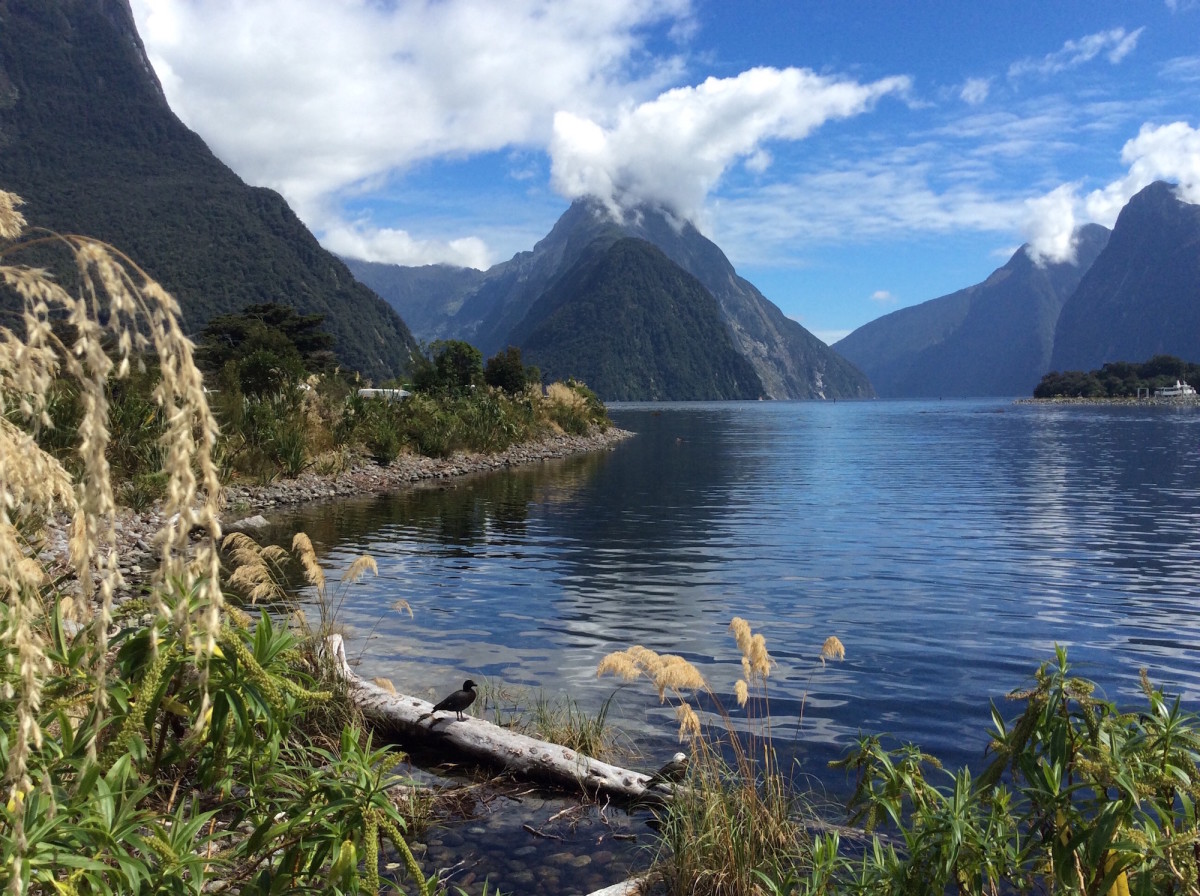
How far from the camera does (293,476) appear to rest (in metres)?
29.8

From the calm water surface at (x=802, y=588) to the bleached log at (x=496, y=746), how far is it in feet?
4.58

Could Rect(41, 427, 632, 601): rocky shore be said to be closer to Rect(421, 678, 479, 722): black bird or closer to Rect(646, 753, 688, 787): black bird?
Rect(421, 678, 479, 722): black bird

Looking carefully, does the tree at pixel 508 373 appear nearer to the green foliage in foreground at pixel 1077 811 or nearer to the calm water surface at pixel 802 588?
the calm water surface at pixel 802 588

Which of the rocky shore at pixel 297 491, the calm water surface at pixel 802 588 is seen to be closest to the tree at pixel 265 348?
the rocky shore at pixel 297 491

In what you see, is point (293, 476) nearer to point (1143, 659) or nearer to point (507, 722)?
point (507, 722)

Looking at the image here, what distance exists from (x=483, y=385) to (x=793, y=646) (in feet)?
152

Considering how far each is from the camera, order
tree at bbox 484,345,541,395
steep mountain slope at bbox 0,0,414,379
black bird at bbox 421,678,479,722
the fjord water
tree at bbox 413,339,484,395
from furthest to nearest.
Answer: steep mountain slope at bbox 0,0,414,379 → tree at bbox 484,345,541,395 → tree at bbox 413,339,484,395 → the fjord water → black bird at bbox 421,678,479,722

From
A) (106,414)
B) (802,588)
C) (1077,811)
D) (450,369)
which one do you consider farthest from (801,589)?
(450,369)

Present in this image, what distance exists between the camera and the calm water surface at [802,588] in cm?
1066

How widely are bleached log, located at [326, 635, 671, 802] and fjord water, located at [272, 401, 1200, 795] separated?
54.0 inches

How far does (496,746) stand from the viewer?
7551 millimetres

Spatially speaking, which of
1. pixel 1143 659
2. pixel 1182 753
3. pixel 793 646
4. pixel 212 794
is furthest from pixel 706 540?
pixel 1182 753

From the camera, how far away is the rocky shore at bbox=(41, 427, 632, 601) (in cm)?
1742

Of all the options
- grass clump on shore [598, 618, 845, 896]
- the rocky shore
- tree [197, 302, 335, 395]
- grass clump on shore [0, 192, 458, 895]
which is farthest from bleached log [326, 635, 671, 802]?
tree [197, 302, 335, 395]
